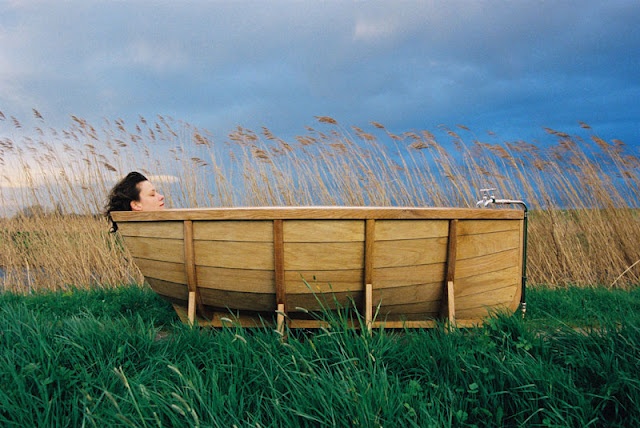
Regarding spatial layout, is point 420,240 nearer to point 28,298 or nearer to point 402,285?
point 402,285

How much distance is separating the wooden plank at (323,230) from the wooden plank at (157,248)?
590 mm

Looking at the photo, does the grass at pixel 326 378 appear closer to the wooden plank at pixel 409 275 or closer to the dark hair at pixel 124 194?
the wooden plank at pixel 409 275

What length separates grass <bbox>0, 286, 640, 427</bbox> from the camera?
1575mm

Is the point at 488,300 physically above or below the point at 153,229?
below

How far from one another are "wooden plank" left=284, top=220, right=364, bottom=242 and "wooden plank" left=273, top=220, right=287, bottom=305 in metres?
0.03

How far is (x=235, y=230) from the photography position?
7.48 ft

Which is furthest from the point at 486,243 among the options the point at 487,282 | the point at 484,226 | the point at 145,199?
the point at 145,199

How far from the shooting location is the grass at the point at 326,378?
1575 millimetres

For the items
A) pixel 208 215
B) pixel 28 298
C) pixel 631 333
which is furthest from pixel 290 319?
pixel 28 298

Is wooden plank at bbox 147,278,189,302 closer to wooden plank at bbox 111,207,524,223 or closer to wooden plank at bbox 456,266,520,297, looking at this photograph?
wooden plank at bbox 111,207,524,223

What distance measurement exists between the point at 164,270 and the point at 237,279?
46 cm

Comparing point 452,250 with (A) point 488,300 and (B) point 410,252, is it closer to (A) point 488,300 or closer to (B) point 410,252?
(B) point 410,252

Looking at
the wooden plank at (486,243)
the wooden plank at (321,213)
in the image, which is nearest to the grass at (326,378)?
the wooden plank at (486,243)

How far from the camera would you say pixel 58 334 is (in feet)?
7.32
